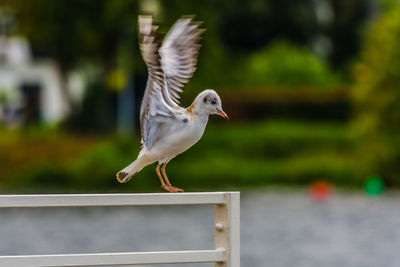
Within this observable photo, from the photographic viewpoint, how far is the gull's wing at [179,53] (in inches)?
→ 168

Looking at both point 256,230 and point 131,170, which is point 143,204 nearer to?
point 131,170

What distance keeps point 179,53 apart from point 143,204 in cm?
71

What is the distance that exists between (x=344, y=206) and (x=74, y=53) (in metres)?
12.8

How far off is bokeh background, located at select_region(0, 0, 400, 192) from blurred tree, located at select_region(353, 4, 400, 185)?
35mm

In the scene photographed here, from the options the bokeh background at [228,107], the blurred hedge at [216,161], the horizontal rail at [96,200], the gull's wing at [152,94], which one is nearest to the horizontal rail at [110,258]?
the horizontal rail at [96,200]

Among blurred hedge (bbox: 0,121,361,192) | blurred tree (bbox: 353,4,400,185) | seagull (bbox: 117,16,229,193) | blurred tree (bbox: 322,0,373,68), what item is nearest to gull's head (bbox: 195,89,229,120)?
seagull (bbox: 117,16,229,193)

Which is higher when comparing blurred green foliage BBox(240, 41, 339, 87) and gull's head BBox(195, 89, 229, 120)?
gull's head BBox(195, 89, 229, 120)

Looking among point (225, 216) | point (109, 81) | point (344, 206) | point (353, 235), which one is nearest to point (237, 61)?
point (109, 81)

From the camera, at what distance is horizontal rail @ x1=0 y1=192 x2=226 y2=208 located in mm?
4133

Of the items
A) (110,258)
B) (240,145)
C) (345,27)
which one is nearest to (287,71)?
(345,27)

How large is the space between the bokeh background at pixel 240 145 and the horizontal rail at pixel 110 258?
10822 millimetres

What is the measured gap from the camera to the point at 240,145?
29984 millimetres

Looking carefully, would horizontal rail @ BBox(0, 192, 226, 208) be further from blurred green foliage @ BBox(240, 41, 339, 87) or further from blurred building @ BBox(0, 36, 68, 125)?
blurred building @ BBox(0, 36, 68, 125)

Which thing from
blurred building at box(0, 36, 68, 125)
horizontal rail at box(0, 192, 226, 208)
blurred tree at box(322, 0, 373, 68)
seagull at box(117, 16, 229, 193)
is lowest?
blurred building at box(0, 36, 68, 125)
